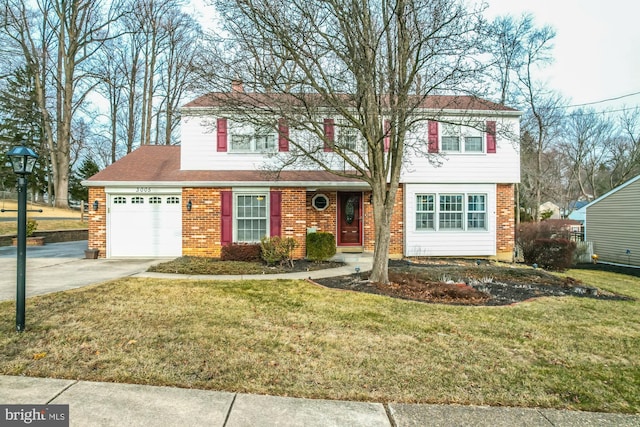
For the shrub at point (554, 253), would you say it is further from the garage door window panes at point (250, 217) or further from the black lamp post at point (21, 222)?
the black lamp post at point (21, 222)

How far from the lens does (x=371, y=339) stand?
14.6 feet

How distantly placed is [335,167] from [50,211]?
71.8ft

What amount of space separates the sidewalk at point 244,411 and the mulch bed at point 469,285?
3680 mm

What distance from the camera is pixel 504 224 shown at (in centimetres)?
1296

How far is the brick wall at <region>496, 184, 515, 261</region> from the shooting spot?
1293cm

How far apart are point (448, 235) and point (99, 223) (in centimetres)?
1156

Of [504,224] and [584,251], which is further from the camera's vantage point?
[584,251]

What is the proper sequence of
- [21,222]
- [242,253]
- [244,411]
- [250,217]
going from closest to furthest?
1. [244,411]
2. [21,222]
3. [242,253]
4. [250,217]

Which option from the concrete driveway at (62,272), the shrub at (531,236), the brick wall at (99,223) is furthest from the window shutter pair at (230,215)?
the shrub at (531,236)

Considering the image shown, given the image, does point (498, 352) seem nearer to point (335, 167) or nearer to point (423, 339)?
point (423, 339)

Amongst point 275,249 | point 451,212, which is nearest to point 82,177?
point 275,249

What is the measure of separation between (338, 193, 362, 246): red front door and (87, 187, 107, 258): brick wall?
25.2ft

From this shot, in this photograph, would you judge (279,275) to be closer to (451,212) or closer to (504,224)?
(451,212)

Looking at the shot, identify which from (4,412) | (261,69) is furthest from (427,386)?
(261,69)
